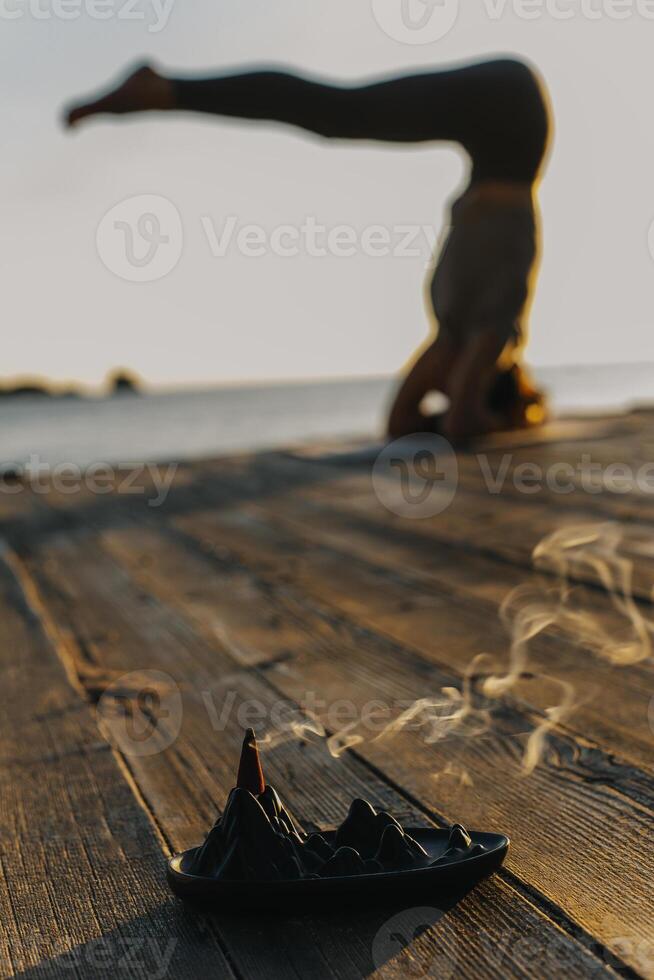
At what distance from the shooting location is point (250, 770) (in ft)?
3.80

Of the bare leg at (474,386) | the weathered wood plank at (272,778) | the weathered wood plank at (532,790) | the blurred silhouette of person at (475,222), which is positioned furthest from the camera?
the bare leg at (474,386)

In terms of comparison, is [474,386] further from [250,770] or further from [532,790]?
[250,770]

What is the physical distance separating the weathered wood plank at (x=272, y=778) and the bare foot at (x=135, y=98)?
2503mm

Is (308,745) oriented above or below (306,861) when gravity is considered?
below

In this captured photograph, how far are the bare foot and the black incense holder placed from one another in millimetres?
4022

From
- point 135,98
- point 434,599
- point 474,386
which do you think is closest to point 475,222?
point 474,386

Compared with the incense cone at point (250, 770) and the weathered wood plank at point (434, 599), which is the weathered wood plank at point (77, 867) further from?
the weathered wood plank at point (434, 599)

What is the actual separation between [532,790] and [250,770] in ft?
1.67

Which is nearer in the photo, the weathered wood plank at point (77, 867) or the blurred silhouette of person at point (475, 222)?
the weathered wood plank at point (77, 867)

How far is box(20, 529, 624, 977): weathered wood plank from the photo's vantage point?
1.05m

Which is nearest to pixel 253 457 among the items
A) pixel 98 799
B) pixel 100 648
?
pixel 100 648

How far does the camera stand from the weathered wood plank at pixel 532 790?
1.15 m

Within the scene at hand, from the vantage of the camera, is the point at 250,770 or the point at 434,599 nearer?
the point at 250,770

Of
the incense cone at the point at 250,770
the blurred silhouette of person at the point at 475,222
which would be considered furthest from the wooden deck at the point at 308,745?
the blurred silhouette of person at the point at 475,222
